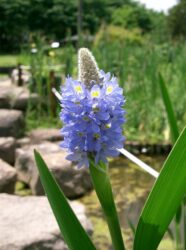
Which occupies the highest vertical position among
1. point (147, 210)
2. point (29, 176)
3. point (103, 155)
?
point (103, 155)

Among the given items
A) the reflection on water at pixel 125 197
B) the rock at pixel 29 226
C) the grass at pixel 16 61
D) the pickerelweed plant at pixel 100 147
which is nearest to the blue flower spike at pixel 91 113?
the pickerelweed plant at pixel 100 147

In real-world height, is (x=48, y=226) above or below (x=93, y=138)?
below

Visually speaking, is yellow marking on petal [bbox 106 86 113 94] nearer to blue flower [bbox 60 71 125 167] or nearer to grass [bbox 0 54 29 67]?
blue flower [bbox 60 71 125 167]

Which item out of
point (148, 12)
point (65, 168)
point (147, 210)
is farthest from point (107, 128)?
point (148, 12)

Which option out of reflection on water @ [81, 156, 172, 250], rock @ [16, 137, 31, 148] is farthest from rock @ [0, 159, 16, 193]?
rock @ [16, 137, 31, 148]

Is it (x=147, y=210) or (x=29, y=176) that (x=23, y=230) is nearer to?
(x=147, y=210)

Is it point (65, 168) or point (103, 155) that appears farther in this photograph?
point (65, 168)

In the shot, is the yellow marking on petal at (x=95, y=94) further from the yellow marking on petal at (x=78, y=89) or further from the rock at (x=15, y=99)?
the rock at (x=15, y=99)
